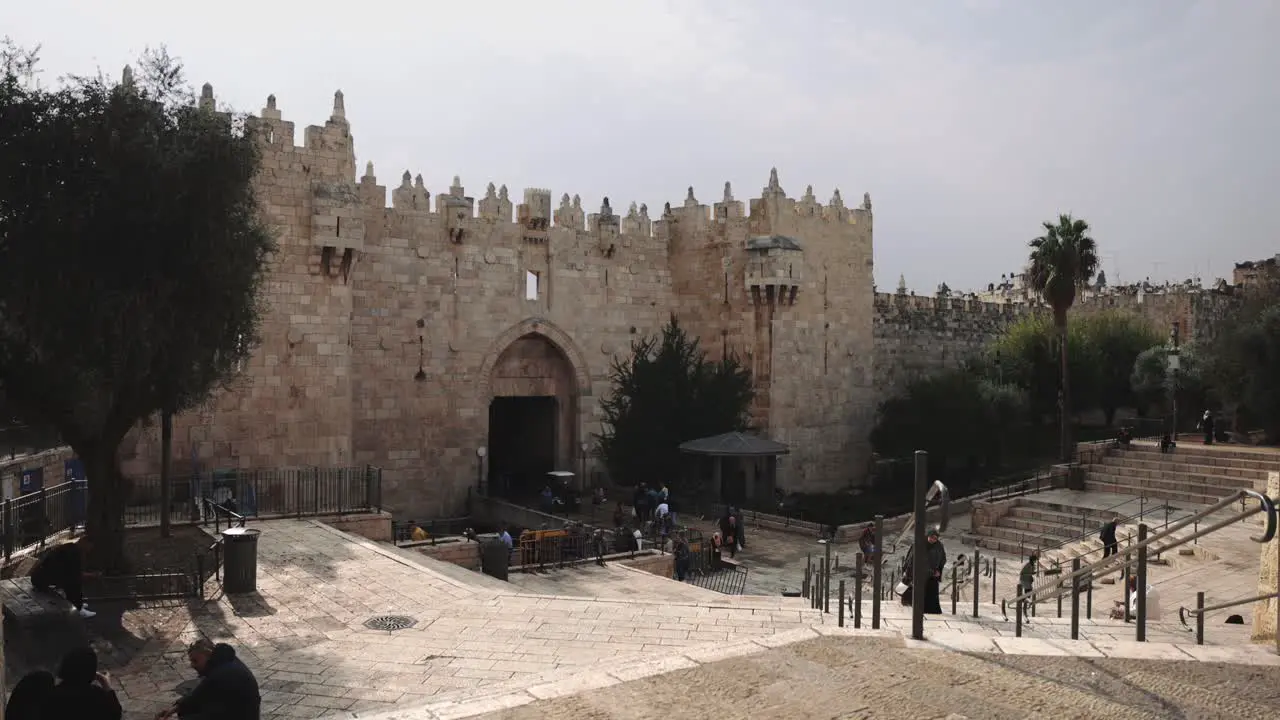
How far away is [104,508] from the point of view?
32.1 ft

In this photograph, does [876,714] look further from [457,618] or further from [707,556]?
[707,556]

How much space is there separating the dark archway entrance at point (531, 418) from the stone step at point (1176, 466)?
12.4 meters

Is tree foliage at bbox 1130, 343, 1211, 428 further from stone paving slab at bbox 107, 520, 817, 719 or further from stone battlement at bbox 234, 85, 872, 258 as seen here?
stone paving slab at bbox 107, 520, 817, 719

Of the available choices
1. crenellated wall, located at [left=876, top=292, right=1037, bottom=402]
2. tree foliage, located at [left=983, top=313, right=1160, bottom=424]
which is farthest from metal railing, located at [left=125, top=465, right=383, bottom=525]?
tree foliage, located at [left=983, top=313, right=1160, bottom=424]

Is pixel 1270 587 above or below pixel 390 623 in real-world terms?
above

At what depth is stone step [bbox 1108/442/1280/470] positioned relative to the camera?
19719mm

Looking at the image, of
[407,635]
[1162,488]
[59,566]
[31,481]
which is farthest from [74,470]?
[1162,488]

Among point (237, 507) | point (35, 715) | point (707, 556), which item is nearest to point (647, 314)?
point (707, 556)

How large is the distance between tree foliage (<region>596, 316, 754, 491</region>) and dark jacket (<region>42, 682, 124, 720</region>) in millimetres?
16918

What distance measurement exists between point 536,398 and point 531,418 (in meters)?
0.61

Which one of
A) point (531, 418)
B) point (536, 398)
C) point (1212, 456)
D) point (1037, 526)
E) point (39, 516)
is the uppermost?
point (536, 398)

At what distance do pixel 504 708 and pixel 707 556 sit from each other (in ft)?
34.2

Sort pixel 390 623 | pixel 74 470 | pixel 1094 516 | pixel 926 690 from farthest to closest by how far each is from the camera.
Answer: pixel 1094 516, pixel 74 470, pixel 390 623, pixel 926 690

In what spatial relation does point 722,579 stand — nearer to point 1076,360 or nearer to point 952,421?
point 952,421
